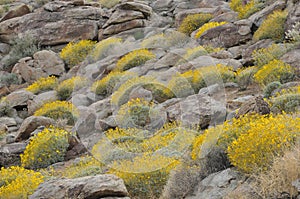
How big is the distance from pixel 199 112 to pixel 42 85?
28.3ft

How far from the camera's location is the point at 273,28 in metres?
14.0

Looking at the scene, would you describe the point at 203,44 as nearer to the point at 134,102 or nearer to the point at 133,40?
the point at 133,40

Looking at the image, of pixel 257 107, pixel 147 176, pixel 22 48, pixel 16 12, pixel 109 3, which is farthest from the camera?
pixel 109 3

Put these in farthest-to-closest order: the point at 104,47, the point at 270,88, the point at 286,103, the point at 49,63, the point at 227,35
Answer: the point at 49,63, the point at 104,47, the point at 227,35, the point at 270,88, the point at 286,103

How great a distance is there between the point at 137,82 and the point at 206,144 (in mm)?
6479

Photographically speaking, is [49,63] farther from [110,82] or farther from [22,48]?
[110,82]

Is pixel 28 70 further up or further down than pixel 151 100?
further down

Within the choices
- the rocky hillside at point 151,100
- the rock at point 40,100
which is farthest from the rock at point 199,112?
the rock at point 40,100

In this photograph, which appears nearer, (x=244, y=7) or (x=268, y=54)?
(x=268, y=54)

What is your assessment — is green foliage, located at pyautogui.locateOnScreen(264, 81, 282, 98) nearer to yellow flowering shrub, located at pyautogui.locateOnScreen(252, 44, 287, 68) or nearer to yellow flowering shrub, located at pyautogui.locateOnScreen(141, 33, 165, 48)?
yellow flowering shrub, located at pyautogui.locateOnScreen(252, 44, 287, 68)

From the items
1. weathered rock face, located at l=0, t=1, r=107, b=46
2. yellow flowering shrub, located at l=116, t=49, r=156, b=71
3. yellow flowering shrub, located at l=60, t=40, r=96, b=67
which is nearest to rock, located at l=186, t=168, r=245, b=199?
yellow flowering shrub, located at l=116, t=49, r=156, b=71

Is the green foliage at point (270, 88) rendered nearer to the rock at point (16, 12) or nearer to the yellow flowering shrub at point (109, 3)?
the yellow flowering shrub at point (109, 3)

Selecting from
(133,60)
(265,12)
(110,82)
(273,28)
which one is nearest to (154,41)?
(133,60)

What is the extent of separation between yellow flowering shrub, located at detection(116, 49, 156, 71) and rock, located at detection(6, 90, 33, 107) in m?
3.44
